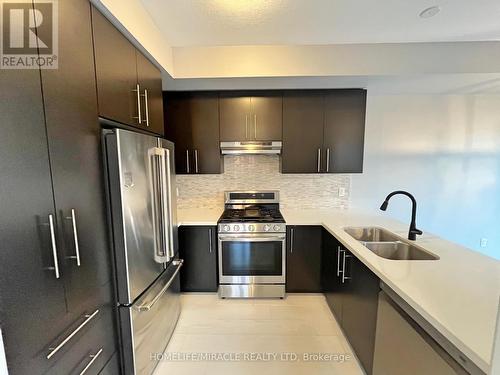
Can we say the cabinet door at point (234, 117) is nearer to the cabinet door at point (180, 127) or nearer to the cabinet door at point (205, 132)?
the cabinet door at point (205, 132)

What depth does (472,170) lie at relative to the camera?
315cm

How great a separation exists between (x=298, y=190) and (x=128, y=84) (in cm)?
229

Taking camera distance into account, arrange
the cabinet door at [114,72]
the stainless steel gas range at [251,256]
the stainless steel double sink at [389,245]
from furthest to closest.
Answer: the stainless steel gas range at [251,256]
the stainless steel double sink at [389,245]
the cabinet door at [114,72]

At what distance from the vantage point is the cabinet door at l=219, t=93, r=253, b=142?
279 centimetres

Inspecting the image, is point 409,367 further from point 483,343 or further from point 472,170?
point 472,170

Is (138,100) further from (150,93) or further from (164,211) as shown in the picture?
(164,211)

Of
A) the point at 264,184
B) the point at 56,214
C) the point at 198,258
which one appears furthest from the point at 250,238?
the point at 56,214

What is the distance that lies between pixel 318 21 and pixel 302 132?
116 cm

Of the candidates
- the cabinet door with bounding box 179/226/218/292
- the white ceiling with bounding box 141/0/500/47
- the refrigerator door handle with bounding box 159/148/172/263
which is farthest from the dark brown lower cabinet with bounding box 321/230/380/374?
the white ceiling with bounding box 141/0/500/47

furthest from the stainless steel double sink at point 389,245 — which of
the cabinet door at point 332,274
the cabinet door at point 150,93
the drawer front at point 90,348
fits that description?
the cabinet door at point 150,93

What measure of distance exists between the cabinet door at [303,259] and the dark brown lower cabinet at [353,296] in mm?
179

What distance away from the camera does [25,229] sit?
837 mm

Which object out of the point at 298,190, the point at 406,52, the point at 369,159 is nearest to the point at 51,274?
the point at 298,190

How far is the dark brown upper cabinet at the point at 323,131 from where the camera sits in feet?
9.10
